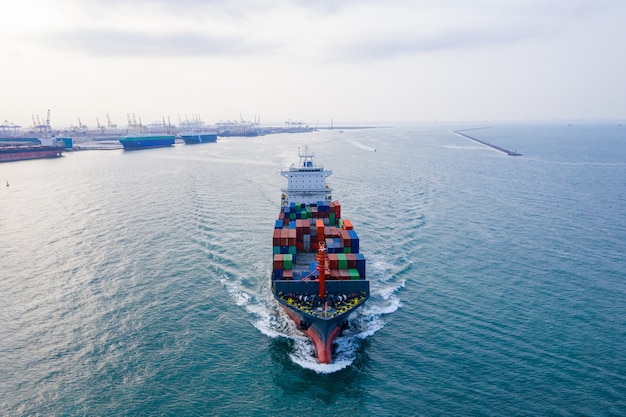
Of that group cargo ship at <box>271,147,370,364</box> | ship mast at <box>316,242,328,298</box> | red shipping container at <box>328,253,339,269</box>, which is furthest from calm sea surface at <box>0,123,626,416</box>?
red shipping container at <box>328,253,339,269</box>

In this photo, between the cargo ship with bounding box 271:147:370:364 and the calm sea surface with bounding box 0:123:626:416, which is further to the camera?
the cargo ship with bounding box 271:147:370:364

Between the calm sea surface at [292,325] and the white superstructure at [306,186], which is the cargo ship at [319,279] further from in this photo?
the white superstructure at [306,186]

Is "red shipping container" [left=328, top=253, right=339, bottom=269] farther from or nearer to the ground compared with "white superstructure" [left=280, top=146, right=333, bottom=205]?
nearer to the ground

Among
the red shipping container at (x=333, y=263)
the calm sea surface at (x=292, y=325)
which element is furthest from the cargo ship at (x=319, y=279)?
the calm sea surface at (x=292, y=325)

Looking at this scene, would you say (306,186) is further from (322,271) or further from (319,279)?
(322,271)

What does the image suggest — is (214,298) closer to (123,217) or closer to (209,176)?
(123,217)

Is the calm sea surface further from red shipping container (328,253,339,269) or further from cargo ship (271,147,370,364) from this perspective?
red shipping container (328,253,339,269)

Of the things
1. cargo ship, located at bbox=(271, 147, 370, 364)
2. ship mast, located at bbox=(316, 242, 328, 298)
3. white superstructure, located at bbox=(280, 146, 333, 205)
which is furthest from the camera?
white superstructure, located at bbox=(280, 146, 333, 205)

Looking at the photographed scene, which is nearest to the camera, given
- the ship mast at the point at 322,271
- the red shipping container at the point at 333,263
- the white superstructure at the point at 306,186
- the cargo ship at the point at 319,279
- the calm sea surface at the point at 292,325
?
the calm sea surface at the point at 292,325

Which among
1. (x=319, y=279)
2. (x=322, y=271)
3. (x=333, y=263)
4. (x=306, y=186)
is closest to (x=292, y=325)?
(x=319, y=279)

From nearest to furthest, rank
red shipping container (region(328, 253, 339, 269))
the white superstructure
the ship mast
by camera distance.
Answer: the ship mast < red shipping container (region(328, 253, 339, 269)) < the white superstructure
